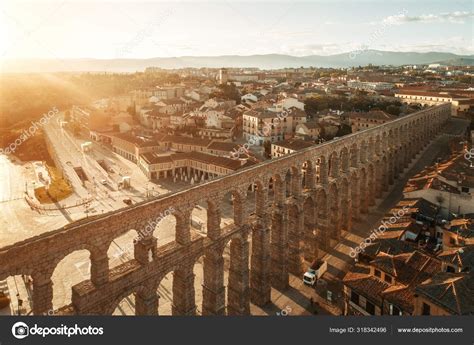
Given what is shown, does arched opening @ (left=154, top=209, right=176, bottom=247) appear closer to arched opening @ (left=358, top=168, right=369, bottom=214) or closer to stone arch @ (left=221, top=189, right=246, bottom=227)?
stone arch @ (left=221, top=189, right=246, bottom=227)

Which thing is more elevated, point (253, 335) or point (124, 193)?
point (253, 335)

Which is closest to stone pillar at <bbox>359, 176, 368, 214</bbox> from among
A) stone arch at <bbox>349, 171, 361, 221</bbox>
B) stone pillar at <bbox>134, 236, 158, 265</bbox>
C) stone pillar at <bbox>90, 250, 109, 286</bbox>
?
stone arch at <bbox>349, 171, 361, 221</bbox>

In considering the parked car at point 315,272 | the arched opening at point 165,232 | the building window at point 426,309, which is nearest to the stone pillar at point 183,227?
the building window at point 426,309

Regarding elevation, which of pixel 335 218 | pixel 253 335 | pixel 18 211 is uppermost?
pixel 253 335

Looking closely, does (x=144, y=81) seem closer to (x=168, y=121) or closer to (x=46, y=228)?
(x=168, y=121)

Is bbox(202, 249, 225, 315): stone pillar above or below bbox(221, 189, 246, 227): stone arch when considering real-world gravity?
below

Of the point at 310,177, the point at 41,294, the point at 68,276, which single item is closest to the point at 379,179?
the point at 310,177

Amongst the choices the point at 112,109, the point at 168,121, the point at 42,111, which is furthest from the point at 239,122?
the point at 42,111
